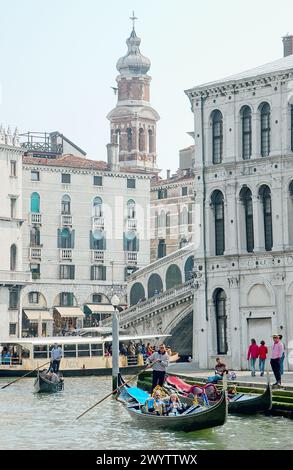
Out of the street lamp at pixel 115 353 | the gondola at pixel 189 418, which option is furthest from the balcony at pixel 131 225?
the gondola at pixel 189 418

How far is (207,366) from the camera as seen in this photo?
41188 mm

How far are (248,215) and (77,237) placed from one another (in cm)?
3016

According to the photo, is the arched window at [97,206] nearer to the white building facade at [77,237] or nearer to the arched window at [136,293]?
the white building facade at [77,237]

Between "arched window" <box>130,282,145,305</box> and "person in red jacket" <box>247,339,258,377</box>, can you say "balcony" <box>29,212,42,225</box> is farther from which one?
"person in red jacket" <box>247,339,258,377</box>

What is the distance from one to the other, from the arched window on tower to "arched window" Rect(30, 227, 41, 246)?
97.9 feet

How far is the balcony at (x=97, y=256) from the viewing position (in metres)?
69.9

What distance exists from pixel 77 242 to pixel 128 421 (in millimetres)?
41074

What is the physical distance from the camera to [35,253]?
68.1 meters

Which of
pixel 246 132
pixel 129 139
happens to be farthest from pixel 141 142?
pixel 246 132

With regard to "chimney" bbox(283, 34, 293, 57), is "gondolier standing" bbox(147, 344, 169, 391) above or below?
below

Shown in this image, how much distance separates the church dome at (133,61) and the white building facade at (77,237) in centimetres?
2312

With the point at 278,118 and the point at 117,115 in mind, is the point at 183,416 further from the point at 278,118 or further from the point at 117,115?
the point at 117,115

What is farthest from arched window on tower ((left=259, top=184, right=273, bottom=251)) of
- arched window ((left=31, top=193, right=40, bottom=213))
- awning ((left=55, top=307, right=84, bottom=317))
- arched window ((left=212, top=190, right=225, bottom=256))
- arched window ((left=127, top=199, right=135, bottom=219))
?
arched window ((left=127, top=199, right=135, bottom=219))

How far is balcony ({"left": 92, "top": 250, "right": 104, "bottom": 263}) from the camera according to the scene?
69.9 metres
